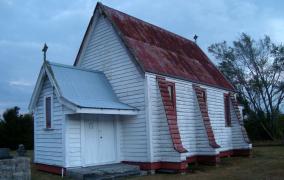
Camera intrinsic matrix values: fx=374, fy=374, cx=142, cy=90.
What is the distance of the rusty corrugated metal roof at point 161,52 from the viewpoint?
59.9ft

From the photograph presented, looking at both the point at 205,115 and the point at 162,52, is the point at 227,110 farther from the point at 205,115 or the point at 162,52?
the point at 162,52

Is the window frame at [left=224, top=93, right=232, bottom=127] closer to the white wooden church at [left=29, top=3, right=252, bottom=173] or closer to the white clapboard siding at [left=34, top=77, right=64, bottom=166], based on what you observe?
the white wooden church at [left=29, top=3, right=252, bottom=173]

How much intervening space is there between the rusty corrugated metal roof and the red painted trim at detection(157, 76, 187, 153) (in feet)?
1.92

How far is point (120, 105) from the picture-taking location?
17.2 metres

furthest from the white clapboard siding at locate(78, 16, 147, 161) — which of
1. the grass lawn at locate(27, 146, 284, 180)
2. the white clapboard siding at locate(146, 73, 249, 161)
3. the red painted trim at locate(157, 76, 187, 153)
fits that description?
the grass lawn at locate(27, 146, 284, 180)

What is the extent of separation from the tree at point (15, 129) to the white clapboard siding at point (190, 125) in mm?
18214

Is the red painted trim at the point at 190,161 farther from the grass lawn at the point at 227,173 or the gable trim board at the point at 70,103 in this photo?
the gable trim board at the point at 70,103

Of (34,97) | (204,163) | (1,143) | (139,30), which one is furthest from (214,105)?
(1,143)

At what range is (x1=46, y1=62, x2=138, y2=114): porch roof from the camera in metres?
15.6

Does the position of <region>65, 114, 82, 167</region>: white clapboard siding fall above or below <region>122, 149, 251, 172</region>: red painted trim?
above

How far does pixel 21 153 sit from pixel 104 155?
13.9 ft

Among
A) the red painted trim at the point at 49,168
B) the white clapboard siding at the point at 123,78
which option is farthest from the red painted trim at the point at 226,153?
the red painted trim at the point at 49,168

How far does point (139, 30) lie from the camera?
20719 millimetres

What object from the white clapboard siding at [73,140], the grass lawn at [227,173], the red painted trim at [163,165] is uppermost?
the white clapboard siding at [73,140]
